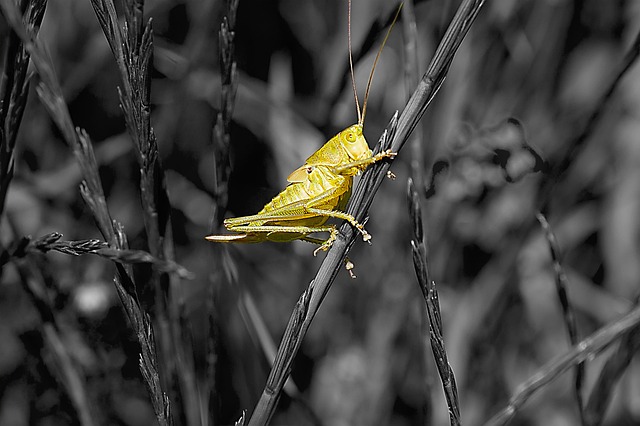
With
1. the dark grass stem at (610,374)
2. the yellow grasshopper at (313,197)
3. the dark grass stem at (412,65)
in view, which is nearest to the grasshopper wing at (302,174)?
the yellow grasshopper at (313,197)

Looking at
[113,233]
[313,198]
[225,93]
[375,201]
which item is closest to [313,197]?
[313,198]

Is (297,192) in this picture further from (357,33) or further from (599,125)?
(599,125)

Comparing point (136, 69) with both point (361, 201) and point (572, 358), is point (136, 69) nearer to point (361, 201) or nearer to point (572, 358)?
point (361, 201)

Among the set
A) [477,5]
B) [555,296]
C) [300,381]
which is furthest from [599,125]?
[477,5]

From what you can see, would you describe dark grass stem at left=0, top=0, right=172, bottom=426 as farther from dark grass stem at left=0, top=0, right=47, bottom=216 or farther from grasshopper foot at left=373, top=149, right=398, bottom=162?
grasshopper foot at left=373, top=149, right=398, bottom=162

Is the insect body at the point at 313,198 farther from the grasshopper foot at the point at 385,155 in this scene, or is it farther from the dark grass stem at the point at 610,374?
the dark grass stem at the point at 610,374
